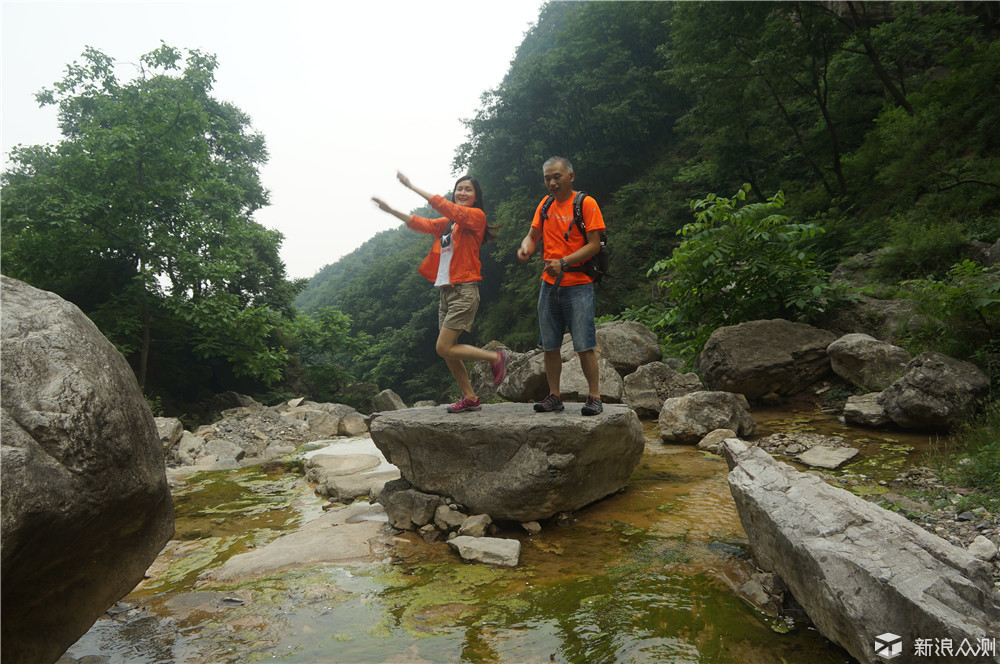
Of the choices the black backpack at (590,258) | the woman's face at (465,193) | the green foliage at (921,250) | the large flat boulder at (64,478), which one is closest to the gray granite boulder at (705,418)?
the black backpack at (590,258)

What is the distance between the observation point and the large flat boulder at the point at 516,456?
12.0 ft

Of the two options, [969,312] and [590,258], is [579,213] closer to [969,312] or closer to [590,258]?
[590,258]

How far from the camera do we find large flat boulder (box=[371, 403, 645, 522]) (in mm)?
3668

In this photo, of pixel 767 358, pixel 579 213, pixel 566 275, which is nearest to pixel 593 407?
pixel 566 275

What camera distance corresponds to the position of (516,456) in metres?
3.75

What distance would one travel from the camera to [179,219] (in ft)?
47.8

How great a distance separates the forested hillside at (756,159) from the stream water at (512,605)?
398 cm

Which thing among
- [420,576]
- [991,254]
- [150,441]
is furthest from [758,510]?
[991,254]

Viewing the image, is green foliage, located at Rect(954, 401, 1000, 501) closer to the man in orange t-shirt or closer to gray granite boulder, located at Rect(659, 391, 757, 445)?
gray granite boulder, located at Rect(659, 391, 757, 445)

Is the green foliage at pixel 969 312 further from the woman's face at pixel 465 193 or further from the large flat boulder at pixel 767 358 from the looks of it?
the woman's face at pixel 465 193

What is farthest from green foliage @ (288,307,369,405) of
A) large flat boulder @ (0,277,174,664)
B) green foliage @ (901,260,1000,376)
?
green foliage @ (901,260,1000,376)

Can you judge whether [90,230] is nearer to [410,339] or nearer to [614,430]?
[614,430]

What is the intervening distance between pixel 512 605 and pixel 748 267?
637cm

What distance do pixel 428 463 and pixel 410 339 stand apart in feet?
91.6
